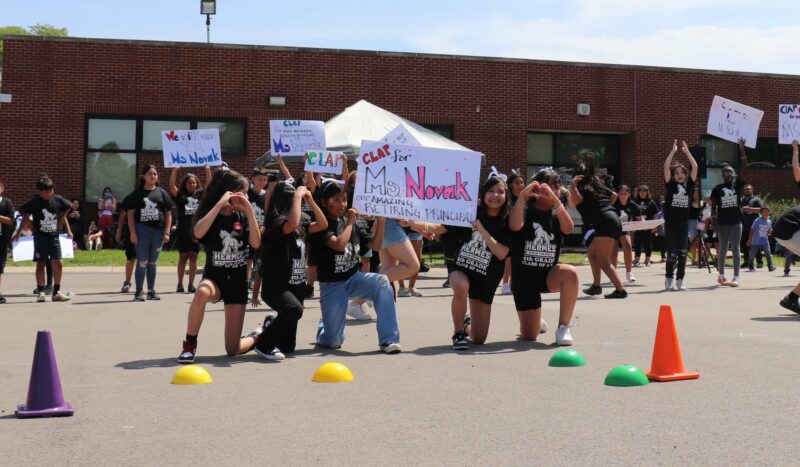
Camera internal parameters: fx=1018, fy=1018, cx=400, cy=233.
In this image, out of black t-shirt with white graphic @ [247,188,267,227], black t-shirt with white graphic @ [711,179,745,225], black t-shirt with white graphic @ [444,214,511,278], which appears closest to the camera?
black t-shirt with white graphic @ [444,214,511,278]

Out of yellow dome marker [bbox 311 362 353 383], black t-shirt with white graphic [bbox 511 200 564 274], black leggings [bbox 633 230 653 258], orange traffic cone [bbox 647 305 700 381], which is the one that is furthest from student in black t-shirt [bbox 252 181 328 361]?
black leggings [bbox 633 230 653 258]

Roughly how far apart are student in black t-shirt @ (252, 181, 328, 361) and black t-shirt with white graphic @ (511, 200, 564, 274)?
1788mm

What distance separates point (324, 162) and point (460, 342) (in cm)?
509

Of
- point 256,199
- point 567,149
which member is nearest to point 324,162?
point 256,199

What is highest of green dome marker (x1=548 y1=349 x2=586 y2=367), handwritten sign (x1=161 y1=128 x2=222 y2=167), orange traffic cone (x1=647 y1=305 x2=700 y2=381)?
handwritten sign (x1=161 y1=128 x2=222 y2=167)

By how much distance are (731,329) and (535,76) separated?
66.7ft

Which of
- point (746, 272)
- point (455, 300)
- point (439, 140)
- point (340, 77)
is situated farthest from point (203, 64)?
point (455, 300)

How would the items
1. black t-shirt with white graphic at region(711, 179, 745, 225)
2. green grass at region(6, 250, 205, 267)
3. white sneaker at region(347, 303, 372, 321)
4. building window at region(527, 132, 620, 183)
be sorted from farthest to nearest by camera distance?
building window at region(527, 132, 620, 183), green grass at region(6, 250, 205, 267), black t-shirt with white graphic at region(711, 179, 745, 225), white sneaker at region(347, 303, 372, 321)

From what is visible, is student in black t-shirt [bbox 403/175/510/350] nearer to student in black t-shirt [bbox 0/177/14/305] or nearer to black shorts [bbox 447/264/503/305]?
black shorts [bbox 447/264/503/305]

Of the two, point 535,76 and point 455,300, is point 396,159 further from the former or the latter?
point 535,76

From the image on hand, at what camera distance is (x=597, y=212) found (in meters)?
13.6

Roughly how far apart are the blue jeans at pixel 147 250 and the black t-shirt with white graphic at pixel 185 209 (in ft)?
2.84

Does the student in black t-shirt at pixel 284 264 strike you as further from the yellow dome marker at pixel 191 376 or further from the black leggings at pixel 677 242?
the black leggings at pixel 677 242

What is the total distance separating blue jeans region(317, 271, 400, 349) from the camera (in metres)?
8.62
